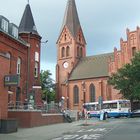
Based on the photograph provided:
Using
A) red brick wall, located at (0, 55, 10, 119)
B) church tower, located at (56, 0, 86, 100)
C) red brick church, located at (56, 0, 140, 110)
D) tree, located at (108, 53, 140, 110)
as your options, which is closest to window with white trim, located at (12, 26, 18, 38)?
red brick wall, located at (0, 55, 10, 119)

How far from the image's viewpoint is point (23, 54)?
39.3m

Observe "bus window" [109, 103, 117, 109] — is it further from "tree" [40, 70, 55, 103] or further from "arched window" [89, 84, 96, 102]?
"tree" [40, 70, 55, 103]

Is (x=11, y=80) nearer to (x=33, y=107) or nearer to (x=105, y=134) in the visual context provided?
(x=105, y=134)

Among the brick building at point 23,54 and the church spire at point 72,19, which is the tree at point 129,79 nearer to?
the brick building at point 23,54

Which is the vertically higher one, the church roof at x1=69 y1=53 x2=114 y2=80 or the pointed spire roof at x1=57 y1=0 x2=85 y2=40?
the pointed spire roof at x1=57 y1=0 x2=85 y2=40

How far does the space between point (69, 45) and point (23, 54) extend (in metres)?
56.1

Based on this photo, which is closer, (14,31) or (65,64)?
(14,31)

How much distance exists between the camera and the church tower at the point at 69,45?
9319cm

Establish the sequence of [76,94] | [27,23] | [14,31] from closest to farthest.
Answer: [14,31]
[27,23]
[76,94]

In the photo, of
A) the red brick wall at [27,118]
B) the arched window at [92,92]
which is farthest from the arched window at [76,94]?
the red brick wall at [27,118]

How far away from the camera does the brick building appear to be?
35.1m

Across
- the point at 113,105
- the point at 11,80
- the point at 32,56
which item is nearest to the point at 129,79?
the point at 113,105

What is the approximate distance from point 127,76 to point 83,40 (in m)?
37.2

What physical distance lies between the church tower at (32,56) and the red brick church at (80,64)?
Result: 112 feet
